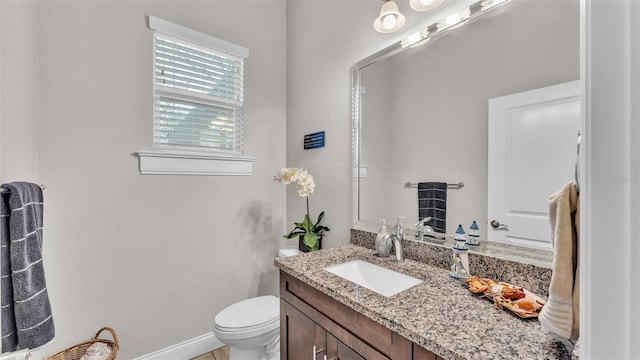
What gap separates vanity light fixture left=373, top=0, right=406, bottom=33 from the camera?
1.25m

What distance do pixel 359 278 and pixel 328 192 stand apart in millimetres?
698

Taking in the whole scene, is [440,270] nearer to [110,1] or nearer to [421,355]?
[421,355]

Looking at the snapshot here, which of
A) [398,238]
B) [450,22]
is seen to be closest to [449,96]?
[450,22]

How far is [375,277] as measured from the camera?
128cm

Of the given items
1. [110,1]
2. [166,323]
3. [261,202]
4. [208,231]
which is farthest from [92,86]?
[166,323]

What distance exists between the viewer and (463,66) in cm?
118

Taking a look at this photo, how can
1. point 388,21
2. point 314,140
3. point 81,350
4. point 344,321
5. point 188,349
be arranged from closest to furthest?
point 344,321 < point 388,21 < point 81,350 < point 188,349 < point 314,140

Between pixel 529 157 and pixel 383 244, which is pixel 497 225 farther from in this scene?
pixel 383 244

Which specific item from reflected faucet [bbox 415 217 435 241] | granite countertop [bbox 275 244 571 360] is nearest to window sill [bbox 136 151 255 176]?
granite countertop [bbox 275 244 571 360]

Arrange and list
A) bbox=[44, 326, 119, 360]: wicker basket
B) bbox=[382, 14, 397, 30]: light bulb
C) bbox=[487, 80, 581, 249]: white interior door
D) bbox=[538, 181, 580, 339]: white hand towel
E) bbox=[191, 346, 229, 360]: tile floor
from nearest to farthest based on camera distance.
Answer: bbox=[538, 181, 580, 339]: white hand towel, bbox=[487, 80, 581, 249]: white interior door, bbox=[382, 14, 397, 30]: light bulb, bbox=[44, 326, 119, 360]: wicker basket, bbox=[191, 346, 229, 360]: tile floor

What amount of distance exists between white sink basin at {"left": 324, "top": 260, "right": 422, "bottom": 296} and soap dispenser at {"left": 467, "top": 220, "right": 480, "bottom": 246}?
274 millimetres

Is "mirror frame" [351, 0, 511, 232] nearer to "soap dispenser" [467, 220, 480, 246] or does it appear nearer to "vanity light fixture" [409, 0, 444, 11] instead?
"vanity light fixture" [409, 0, 444, 11]

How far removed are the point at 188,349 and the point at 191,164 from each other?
1.28 metres

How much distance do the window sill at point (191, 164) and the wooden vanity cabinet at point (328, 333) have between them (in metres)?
1.01
